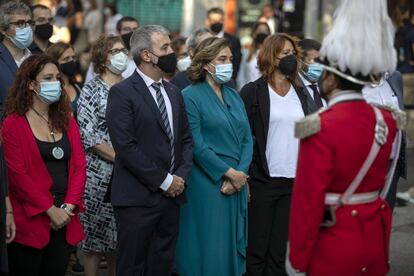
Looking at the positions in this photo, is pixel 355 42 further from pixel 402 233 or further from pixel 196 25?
pixel 196 25

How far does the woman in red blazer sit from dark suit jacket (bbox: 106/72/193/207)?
27 centimetres

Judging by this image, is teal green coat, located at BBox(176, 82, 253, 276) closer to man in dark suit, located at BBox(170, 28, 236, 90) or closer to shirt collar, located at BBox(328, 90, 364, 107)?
man in dark suit, located at BBox(170, 28, 236, 90)

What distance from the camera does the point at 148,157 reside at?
6.32 m

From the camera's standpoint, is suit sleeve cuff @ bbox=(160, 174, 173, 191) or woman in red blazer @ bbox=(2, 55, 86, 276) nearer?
woman in red blazer @ bbox=(2, 55, 86, 276)

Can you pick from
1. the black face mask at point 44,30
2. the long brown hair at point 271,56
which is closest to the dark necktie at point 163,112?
the long brown hair at point 271,56

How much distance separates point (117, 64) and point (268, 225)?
1787mm

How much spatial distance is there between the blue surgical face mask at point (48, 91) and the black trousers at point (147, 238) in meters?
0.87

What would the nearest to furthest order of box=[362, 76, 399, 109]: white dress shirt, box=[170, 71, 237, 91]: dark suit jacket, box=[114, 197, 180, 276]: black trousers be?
box=[114, 197, 180, 276]: black trousers → box=[362, 76, 399, 109]: white dress shirt → box=[170, 71, 237, 91]: dark suit jacket

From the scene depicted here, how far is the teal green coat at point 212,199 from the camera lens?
6891 mm

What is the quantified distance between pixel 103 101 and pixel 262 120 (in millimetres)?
1252

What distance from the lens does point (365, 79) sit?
15.5ft

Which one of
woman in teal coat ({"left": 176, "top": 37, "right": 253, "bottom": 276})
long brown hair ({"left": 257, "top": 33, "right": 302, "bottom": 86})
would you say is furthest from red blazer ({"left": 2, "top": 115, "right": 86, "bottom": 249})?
long brown hair ({"left": 257, "top": 33, "right": 302, "bottom": 86})

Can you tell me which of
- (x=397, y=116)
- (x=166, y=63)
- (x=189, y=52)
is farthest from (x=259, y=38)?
(x=397, y=116)

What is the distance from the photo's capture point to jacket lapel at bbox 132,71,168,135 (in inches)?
250
